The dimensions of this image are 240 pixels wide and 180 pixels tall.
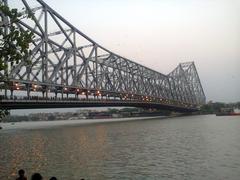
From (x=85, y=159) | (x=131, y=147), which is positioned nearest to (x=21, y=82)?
(x=131, y=147)

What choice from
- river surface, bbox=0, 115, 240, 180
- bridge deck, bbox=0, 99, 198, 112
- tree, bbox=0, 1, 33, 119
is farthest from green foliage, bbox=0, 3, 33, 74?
bridge deck, bbox=0, 99, 198, 112

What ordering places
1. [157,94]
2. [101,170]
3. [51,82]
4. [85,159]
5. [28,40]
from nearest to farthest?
1. [28,40]
2. [101,170]
3. [85,159]
4. [51,82]
5. [157,94]

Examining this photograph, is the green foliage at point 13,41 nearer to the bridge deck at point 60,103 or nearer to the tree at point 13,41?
the tree at point 13,41

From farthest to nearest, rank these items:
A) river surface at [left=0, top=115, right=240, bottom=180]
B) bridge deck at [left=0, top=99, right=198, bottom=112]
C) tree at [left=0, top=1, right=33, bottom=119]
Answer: bridge deck at [left=0, top=99, right=198, bottom=112] < river surface at [left=0, top=115, right=240, bottom=180] < tree at [left=0, top=1, right=33, bottom=119]

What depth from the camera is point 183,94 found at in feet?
617

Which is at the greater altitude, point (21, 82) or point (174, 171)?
point (21, 82)

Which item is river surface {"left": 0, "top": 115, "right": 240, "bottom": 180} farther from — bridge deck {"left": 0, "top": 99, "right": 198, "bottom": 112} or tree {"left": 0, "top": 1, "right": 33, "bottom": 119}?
tree {"left": 0, "top": 1, "right": 33, "bottom": 119}

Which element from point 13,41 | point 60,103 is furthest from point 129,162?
point 60,103

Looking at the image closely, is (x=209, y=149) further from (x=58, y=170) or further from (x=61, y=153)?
(x=58, y=170)

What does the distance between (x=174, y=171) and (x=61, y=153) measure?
1242cm

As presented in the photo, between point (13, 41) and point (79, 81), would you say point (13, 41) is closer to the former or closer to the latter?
point (13, 41)

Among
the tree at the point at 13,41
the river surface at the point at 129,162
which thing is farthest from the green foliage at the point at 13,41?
the river surface at the point at 129,162

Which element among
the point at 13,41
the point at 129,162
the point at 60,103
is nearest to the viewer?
the point at 13,41

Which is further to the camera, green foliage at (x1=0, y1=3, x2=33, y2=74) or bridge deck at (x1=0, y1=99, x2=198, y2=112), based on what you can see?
Result: bridge deck at (x1=0, y1=99, x2=198, y2=112)
